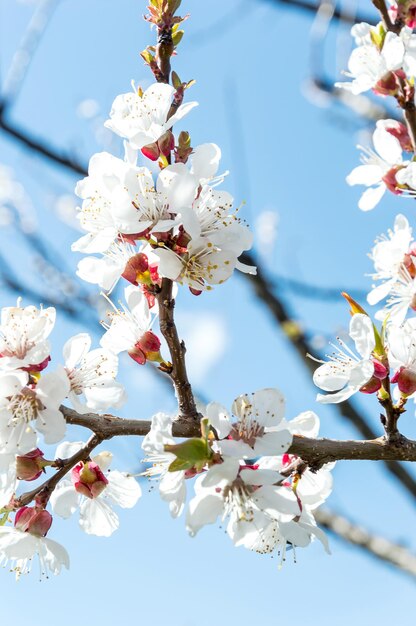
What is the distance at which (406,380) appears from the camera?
1445mm

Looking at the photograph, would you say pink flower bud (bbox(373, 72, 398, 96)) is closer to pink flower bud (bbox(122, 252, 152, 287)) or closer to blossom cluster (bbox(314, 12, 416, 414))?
blossom cluster (bbox(314, 12, 416, 414))

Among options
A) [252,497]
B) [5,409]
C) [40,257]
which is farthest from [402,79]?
[40,257]

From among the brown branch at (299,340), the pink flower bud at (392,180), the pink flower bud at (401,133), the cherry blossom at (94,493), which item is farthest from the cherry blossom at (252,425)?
the brown branch at (299,340)

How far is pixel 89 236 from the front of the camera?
141cm

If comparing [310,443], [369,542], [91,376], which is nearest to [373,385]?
[310,443]

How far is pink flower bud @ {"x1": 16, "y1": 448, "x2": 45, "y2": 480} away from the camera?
1.35 meters

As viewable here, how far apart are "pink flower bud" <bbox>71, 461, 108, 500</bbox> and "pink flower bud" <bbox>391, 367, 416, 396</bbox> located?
658mm

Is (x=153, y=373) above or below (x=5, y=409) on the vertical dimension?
below

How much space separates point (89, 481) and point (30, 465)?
0.16 metres

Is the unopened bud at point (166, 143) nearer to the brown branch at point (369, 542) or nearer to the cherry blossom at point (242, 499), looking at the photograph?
the cherry blossom at point (242, 499)

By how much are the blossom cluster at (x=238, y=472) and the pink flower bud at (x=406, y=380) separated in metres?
0.25

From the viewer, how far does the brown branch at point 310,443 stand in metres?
1.28

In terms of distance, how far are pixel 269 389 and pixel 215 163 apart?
0.45 meters

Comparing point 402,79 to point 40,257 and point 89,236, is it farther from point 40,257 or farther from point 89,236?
point 40,257
